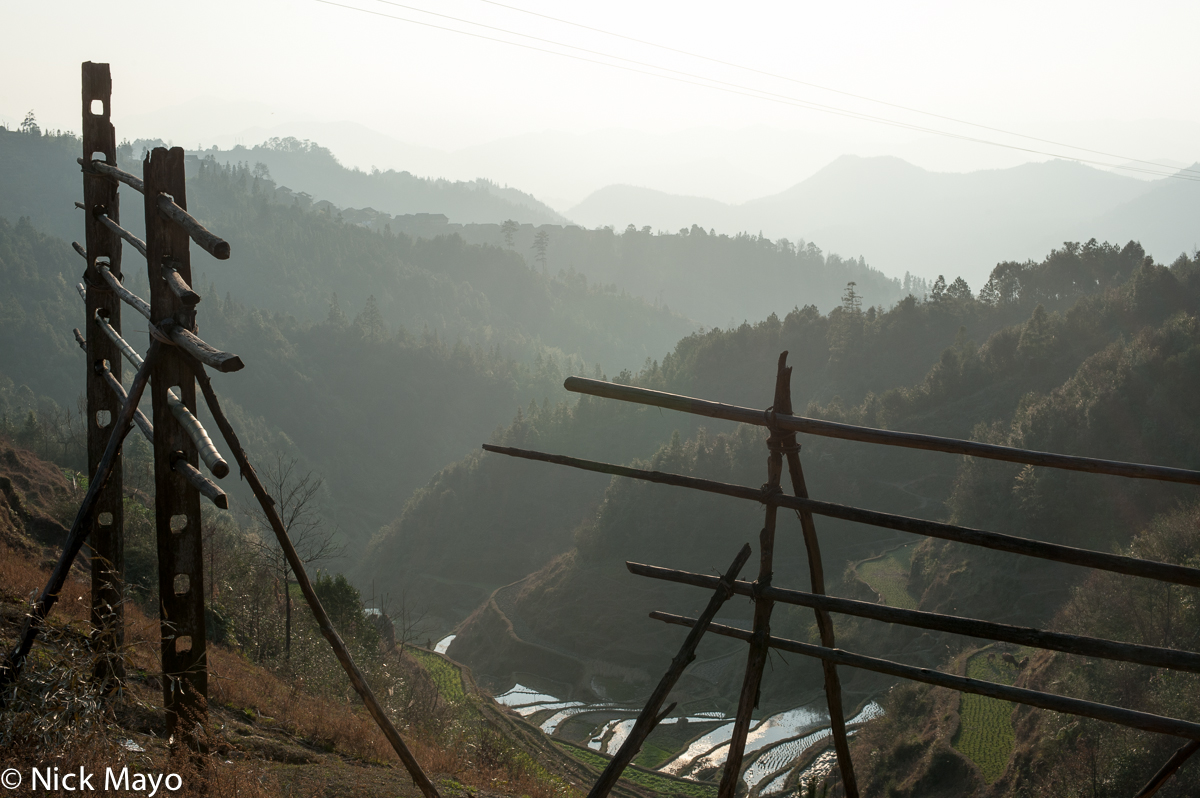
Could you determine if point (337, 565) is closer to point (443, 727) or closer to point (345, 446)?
point (345, 446)

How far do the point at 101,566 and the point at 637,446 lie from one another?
74979 mm

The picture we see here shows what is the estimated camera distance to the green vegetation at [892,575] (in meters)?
43.8

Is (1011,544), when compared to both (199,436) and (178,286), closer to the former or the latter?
(199,436)

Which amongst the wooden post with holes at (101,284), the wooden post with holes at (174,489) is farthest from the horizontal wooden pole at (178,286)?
the wooden post with holes at (101,284)

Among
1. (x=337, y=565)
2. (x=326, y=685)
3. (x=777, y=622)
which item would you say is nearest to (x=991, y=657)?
(x=777, y=622)

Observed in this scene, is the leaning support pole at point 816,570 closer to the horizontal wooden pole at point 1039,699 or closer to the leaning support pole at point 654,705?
the horizontal wooden pole at point 1039,699

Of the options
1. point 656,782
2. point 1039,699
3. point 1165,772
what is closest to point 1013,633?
point 1039,699

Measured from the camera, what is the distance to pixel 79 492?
20656 millimetres

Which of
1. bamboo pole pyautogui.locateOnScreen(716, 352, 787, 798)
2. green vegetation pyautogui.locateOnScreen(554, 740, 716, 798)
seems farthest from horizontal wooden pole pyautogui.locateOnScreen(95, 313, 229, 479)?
green vegetation pyautogui.locateOnScreen(554, 740, 716, 798)

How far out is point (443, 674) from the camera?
32.4 meters

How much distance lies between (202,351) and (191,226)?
0.81 meters

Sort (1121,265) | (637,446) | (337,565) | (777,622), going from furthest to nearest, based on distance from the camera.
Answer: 1. (337,565)
2. (637,446)
3. (1121,265)
4. (777,622)

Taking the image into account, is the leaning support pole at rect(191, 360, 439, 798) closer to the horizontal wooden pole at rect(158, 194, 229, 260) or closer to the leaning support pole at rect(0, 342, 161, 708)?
the leaning support pole at rect(0, 342, 161, 708)
